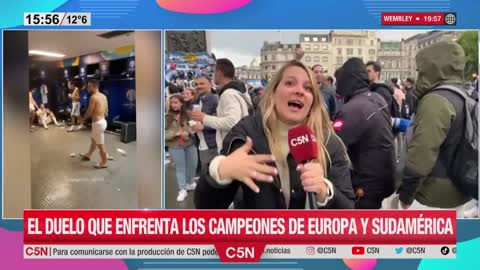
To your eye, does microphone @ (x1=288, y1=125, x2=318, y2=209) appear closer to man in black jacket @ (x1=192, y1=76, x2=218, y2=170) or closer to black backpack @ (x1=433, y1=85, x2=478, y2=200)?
man in black jacket @ (x1=192, y1=76, x2=218, y2=170)

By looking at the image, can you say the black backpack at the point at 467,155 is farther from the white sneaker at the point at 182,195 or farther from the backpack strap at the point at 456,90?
the white sneaker at the point at 182,195

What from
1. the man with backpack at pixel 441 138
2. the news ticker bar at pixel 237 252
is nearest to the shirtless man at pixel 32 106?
the news ticker bar at pixel 237 252

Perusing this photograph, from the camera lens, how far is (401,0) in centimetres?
224

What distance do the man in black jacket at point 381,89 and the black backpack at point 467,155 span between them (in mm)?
229

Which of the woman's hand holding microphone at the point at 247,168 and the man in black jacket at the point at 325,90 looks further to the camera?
the man in black jacket at the point at 325,90

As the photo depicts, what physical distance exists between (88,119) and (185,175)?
596 millimetres

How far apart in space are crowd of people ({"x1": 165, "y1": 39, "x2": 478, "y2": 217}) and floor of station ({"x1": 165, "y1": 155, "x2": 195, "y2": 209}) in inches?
1.2

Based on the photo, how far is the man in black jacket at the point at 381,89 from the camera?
2289 millimetres

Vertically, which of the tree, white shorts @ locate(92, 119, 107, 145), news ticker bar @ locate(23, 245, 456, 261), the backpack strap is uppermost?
the tree

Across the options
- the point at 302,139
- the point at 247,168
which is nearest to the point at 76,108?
the point at 247,168

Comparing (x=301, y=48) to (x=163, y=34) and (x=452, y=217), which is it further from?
(x=452, y=217)

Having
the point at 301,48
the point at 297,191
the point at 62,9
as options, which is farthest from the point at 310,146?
the point at 62,9

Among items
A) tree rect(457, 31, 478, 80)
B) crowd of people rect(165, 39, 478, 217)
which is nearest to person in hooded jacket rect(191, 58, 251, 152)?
crowd of people rect(165, 39, 478, 217)

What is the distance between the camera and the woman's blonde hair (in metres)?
2.22
